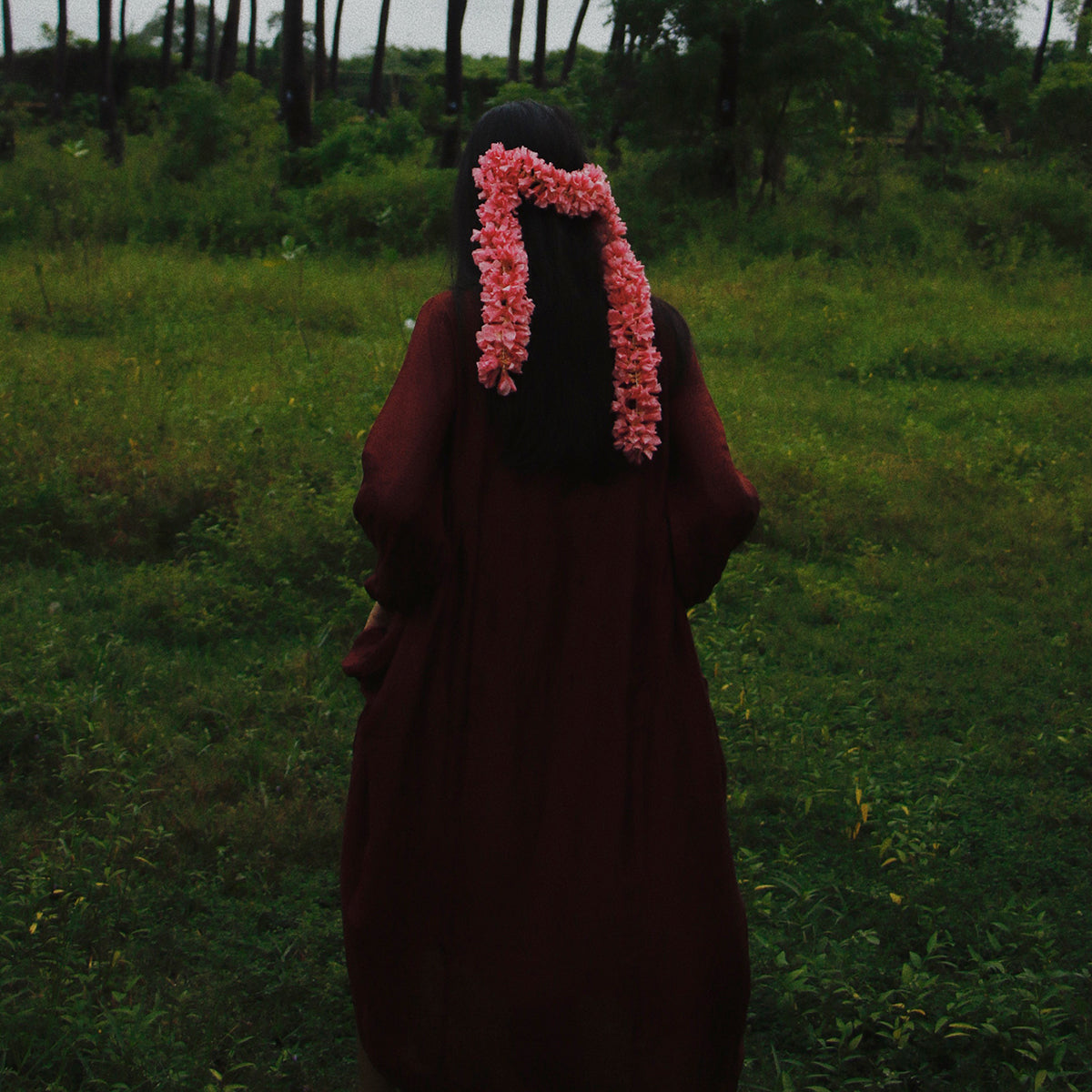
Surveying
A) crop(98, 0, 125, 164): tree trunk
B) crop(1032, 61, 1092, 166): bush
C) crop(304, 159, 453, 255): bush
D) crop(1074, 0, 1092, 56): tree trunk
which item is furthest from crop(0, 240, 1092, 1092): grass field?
crop(1074, 0, 1092, 56): tree trunk

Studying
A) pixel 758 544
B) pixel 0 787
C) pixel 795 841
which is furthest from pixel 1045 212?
pixel 0 787

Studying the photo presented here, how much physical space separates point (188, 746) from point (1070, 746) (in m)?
2.91

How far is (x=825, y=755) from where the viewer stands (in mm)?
4012

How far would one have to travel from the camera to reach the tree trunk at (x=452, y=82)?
56.9 ft

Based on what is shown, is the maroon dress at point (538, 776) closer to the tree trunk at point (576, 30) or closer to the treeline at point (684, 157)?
the treeline at point (684, 157)

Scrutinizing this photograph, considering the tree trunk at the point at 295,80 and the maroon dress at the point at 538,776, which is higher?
the tree trunk at the point at 295,80

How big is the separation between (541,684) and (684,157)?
14.7m

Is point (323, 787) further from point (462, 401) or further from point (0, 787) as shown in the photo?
point (462, 401)

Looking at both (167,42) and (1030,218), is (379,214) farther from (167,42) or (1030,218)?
(167,42)

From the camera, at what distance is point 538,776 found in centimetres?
210

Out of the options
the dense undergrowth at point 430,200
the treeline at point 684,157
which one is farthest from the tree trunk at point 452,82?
the dense undergrowth at point 430,200

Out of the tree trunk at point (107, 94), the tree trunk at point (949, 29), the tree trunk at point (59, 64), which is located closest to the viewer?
the tree trunk at point (107, 94)

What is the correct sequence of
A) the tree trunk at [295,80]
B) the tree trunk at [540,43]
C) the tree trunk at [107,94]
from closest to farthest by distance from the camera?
the tree trunk at [295,80], the tree trunk at [107,94], the tree trunk at [540,43]

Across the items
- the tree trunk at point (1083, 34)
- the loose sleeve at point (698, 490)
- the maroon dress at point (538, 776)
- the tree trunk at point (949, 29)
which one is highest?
the tree trunk at point (949, 29)
